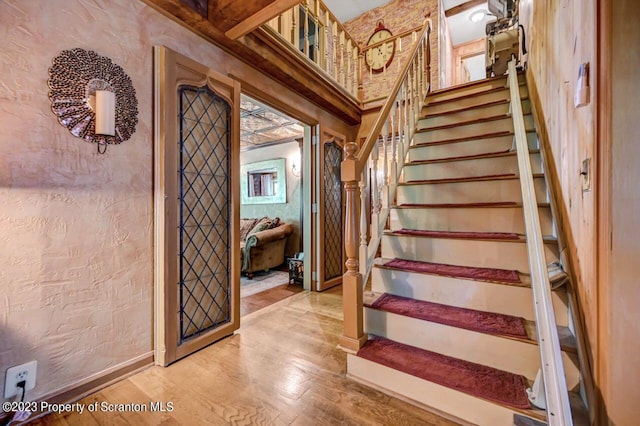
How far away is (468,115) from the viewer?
9.16ft

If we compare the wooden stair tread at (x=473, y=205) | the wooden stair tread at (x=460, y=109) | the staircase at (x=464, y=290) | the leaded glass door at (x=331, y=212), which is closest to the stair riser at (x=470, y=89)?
the wooden stair tread at (x=460, y=109)

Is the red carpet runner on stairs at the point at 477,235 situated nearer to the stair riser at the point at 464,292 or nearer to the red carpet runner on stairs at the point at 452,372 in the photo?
the stair riser at the point at 464,292

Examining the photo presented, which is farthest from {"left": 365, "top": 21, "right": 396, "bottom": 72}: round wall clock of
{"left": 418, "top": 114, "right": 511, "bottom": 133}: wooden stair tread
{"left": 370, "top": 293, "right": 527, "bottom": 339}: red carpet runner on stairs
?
{"left": 370, "top": 293, "right": 527, "bottom": 339}: red carpet runner on stairs

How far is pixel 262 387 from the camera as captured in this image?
150 centimetres

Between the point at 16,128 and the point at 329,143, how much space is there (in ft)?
9.50

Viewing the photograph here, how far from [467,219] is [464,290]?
62 cm

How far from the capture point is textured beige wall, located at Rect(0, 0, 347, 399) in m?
1.24

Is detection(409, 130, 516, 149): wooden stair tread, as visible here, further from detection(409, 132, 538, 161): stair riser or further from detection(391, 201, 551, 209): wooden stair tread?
detection(391, 201, 551, 209): wooden stair tread

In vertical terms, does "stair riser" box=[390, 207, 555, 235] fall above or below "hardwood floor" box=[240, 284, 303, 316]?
above

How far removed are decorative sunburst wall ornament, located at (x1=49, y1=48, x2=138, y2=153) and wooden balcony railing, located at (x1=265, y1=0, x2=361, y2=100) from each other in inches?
67.1

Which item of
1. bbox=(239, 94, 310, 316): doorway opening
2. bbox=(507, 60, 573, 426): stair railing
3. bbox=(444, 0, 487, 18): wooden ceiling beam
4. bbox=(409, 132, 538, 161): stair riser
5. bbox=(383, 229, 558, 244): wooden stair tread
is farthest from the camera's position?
bbox=(444, 0, 487, 18): wooden ceiling beam

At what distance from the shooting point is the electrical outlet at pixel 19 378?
3.95 ft

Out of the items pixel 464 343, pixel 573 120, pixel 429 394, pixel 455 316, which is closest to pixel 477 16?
pixel 573 120

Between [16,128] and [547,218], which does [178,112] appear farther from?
[547,218]
